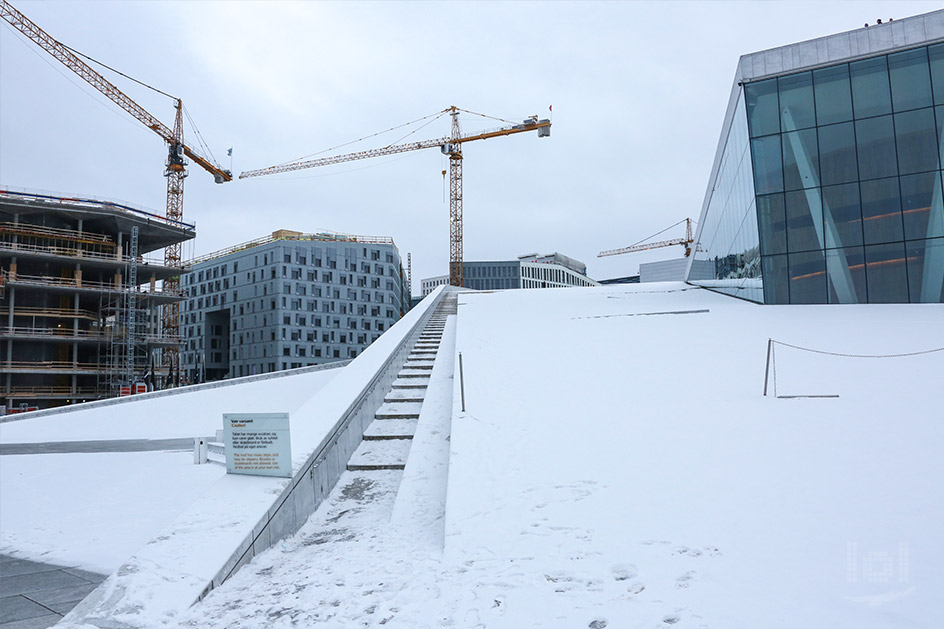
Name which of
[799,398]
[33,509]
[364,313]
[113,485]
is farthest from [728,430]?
[364,313]

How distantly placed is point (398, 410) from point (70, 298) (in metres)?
46.5

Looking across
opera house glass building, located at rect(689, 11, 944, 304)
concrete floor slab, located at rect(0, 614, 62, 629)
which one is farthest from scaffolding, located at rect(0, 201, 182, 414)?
opera house glass building, located at rect(689, 11, 944, 304)

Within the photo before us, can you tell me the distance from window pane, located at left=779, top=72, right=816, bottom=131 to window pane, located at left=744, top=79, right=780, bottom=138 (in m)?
0.22

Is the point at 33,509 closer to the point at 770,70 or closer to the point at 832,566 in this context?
the point at 832,566

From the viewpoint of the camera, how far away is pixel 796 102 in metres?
20.2

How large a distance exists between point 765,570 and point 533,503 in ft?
7.14

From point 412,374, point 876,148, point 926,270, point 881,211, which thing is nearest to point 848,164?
point 876,148

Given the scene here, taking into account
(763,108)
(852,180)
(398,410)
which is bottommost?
(398,410)

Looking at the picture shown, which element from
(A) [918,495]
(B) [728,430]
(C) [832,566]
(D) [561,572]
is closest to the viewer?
(C) [832,566]

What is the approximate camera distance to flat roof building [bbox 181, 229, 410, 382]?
242 ft

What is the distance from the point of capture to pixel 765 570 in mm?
4391

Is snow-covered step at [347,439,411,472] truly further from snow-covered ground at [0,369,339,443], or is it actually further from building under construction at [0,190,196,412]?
building under construction at [0,190,196,412]

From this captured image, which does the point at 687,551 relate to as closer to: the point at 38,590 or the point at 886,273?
the point at 38,590

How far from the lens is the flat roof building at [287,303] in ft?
242
